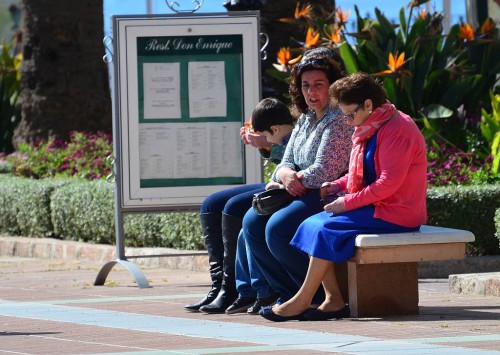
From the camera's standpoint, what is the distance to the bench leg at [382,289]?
296 inches

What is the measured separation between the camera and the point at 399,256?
7.33 m

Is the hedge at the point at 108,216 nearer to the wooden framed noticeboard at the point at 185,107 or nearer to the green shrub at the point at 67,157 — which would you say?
the green shrub at the point at 67,157

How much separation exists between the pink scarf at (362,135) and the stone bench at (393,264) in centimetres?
33

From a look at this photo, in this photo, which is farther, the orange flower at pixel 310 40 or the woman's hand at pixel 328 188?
the orange flower at pixel 310 40

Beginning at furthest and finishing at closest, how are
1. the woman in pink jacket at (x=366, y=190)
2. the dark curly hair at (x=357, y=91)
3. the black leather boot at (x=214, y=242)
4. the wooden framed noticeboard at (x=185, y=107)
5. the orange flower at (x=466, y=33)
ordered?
1. the orange flower at (x=466, y=33)
2. the wooden framed noticeboard at (x=185, y=107)
3. the black leather boot at (x=214, y=242)
4. the dark curly hair at (x=357, y=91)
5. the woman in pink jacket at (x=366, y=190)

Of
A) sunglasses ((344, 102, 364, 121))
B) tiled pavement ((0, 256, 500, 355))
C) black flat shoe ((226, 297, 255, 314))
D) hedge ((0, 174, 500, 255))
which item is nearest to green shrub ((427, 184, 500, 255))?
hedge ((0, 174, 500, 255))

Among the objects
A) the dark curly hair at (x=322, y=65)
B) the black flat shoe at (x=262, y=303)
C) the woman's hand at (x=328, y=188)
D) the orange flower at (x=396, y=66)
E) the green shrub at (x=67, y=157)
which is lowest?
the black flat shoe at (x=262, y=303)

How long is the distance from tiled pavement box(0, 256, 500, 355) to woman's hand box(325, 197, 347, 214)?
627 mm

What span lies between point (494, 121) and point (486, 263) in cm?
231

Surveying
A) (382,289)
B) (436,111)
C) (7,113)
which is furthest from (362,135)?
(7,113)

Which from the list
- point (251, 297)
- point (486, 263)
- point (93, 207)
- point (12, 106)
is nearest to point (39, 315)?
point (251, 297)

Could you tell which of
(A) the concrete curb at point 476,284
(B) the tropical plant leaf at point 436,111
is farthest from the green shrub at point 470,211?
(B) the tropical plant leaf at point 436,111

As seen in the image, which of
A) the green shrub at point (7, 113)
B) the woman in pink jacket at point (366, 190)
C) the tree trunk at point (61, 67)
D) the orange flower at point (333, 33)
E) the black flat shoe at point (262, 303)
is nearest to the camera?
the woman in pink jacket at point (366, 190)

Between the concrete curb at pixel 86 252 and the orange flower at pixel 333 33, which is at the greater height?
the orange flower at pixel 333 33
